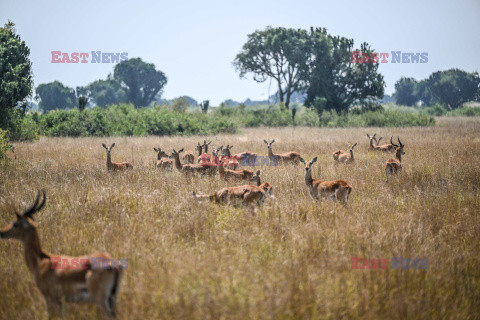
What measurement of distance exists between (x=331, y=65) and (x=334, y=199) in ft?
139

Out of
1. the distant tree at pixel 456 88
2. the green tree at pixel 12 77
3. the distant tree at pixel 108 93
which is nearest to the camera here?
the green tree at pixel 12 77

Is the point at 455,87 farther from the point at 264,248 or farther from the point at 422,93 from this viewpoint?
the point at 264,248

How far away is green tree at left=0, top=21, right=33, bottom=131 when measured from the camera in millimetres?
20109

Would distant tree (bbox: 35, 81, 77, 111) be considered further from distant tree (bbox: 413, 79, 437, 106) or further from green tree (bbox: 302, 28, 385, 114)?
distant tree (bbox: 413, 79, 437, 106)

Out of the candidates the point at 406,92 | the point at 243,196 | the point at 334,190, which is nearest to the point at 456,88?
the point at 406,92

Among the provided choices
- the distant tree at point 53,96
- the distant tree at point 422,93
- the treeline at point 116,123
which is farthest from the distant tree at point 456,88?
the distant tree at point 53,96

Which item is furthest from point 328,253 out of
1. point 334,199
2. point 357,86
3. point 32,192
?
point 357,86

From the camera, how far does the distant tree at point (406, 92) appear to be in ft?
345

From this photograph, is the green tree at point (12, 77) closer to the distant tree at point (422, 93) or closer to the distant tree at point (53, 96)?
the distant tree at point (53, 96)

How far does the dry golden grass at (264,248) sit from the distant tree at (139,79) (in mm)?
77481

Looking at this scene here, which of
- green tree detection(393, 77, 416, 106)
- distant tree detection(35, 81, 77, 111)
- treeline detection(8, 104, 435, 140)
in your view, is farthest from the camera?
green tree detection(393, 77, 416, 106)

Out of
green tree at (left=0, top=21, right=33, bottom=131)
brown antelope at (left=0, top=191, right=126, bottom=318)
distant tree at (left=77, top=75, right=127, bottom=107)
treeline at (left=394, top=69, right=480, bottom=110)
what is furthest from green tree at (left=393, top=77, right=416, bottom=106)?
brown antelope at (left=0, top=191, right=126, bottom=318)

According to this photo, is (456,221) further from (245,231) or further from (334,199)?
(245,231)

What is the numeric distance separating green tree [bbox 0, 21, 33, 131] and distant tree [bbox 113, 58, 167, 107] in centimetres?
5831
